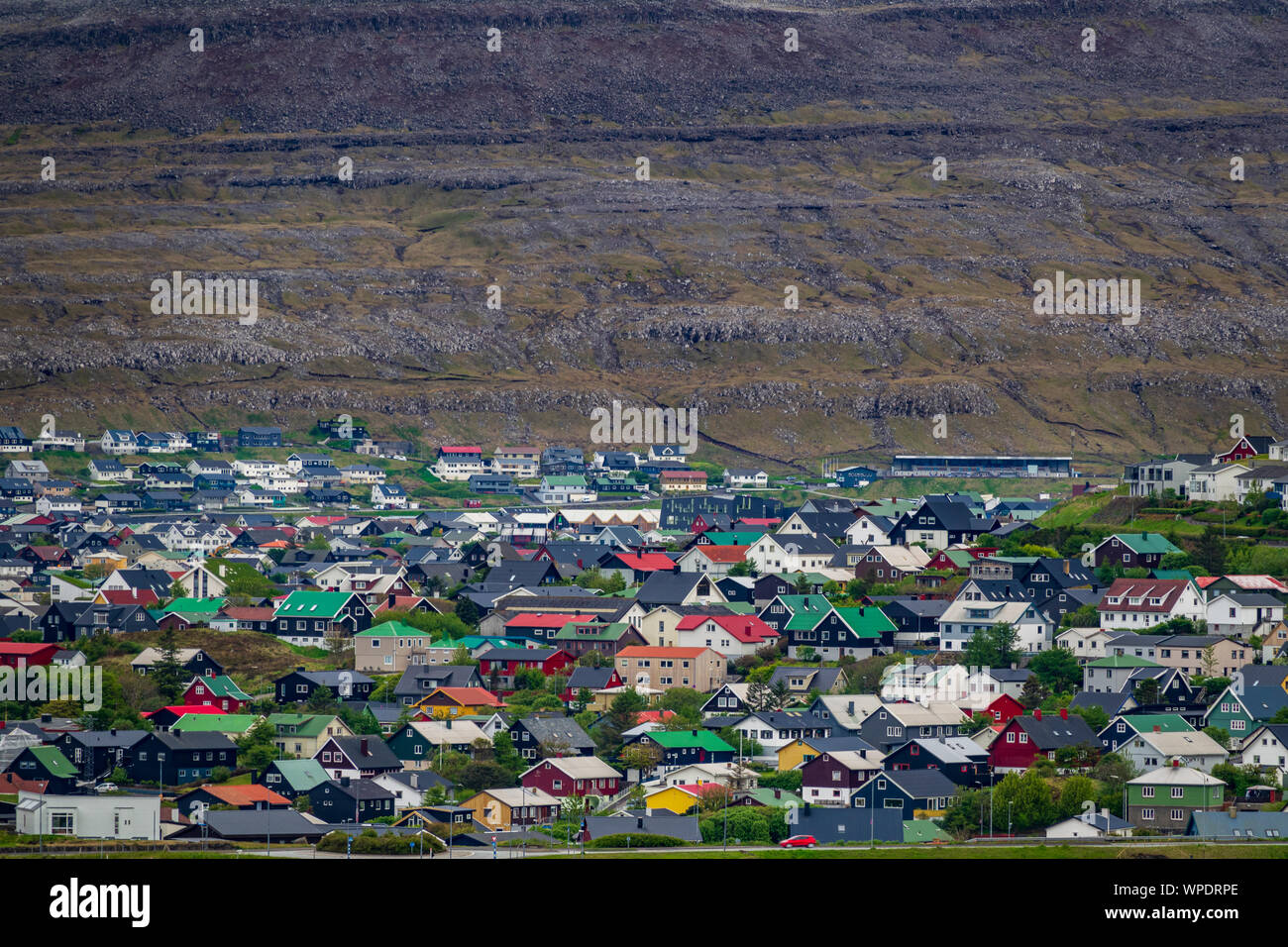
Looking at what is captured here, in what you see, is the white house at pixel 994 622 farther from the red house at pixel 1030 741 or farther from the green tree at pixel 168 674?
the green tree at pixel 168 674

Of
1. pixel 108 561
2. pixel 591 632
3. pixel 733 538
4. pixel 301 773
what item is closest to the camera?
pixel 301 773

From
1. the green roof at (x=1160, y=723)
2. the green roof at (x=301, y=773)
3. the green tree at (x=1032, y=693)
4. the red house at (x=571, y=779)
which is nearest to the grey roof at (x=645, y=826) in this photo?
the red house at (x=571, y=779)

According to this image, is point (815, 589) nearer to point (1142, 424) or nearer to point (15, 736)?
point (15, 736)

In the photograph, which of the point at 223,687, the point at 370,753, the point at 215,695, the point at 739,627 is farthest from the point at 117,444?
the point at 370,753

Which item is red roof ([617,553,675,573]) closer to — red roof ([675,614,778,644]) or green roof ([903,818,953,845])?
red roof ([675,614,778,644])

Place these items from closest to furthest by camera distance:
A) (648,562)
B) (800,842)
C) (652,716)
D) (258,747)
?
(800,842)
(258,747)
(652,716)
(648,562)

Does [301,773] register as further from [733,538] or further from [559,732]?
[733,538]

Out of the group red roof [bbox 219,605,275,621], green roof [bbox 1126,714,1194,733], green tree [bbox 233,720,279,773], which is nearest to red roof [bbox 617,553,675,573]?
red roof [bbox 219,605,275,621]
